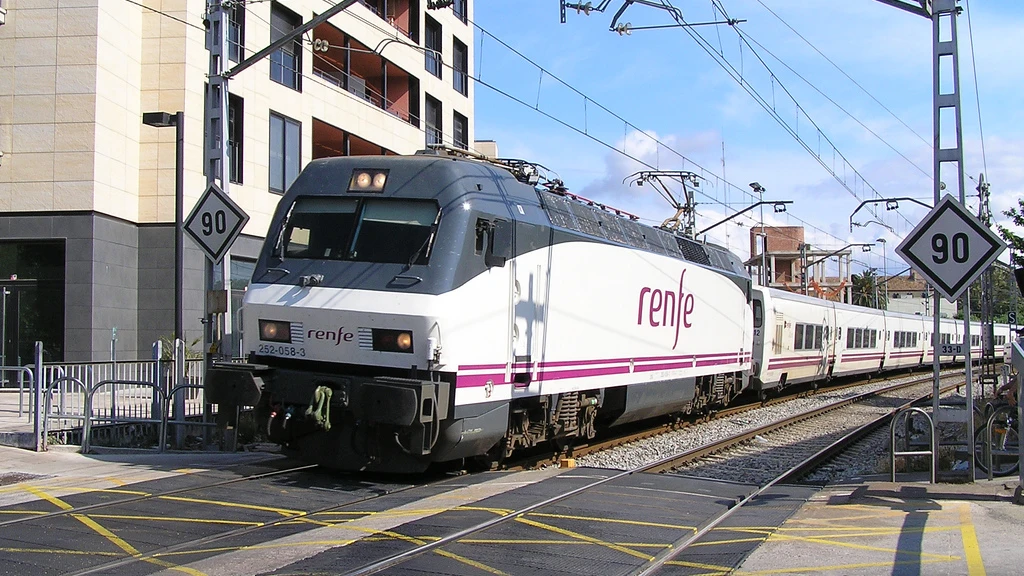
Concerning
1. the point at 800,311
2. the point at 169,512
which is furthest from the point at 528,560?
the point at 800,311

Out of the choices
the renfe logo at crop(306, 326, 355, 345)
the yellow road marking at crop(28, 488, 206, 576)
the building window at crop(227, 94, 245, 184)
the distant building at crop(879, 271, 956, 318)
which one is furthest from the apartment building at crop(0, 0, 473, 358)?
the distant building at crop(879, 271, 956, 318)

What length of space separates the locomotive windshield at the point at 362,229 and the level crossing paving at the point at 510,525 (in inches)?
99.3

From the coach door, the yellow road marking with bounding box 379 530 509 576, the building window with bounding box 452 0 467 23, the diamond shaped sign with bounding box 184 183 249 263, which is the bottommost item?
the yellow road marking with bounding box 379 530 509 576

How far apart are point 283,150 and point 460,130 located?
13.5m

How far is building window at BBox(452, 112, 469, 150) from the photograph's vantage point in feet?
128

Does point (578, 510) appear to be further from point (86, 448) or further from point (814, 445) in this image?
point (814, 445)

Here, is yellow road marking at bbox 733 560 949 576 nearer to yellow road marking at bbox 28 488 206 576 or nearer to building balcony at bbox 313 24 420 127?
yellow road marking at bbox 28 488 206 576

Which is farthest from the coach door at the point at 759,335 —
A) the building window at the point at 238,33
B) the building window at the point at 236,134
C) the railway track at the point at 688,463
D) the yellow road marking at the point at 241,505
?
the yellow road marking at the point at 241,505

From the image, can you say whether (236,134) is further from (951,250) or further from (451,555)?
(451,555)

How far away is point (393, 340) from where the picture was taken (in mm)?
9625

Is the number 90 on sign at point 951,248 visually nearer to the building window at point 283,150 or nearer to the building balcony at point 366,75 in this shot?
the building window at point 283,150

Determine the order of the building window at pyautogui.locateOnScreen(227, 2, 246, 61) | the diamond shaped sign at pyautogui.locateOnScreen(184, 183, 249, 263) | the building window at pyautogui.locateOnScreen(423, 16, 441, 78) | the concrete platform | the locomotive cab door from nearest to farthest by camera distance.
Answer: the concrete platform, the locomotive cab door, the diamond shaped sign at pyautogui.locateOnScreen(184, 183, 249, 263), the building window at pyautogui.locateOnScreen(227, 2, 246, 61), the building window at pyautogui.locateOnScreen(423, 16, 441, 78)

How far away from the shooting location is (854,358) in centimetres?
3462

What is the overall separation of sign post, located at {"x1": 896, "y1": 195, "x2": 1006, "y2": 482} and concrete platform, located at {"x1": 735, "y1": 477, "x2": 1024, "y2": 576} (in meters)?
1.17
